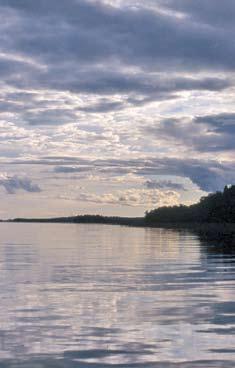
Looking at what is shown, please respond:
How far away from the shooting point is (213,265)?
47625 mm

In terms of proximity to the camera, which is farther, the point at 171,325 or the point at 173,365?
the point at 171,325

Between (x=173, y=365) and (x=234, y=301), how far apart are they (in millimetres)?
11773

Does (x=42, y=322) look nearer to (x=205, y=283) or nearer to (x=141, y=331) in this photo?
(x=141, y=331)

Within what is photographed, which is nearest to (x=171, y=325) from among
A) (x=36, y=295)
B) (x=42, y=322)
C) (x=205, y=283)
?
(x=42, y=322)

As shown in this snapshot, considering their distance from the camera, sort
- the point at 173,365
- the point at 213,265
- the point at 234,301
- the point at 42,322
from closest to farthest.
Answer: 1. the point at 173,365
2. the point at 42,322
3. the point at 234,301
4. the point at 213,265

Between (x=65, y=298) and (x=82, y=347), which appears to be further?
(x=65, y=298)

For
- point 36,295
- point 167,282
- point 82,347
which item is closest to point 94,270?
point 167,282

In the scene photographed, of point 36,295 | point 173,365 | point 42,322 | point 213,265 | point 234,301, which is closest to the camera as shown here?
point 173,365

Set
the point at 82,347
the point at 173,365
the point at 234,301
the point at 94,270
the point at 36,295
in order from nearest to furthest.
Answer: the point at 173,365 < the point at 82,347 < the point at 234,301 < the point at 36,295 < the point at 94,270

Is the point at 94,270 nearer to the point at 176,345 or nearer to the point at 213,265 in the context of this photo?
the point at 213,265

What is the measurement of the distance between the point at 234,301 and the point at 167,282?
8353 millimetres

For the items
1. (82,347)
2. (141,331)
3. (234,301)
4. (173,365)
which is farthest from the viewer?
(234,301)

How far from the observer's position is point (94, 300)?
1123 inches

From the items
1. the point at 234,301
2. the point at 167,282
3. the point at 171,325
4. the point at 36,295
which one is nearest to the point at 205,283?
the point at 167,282
